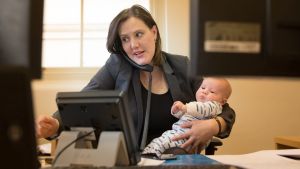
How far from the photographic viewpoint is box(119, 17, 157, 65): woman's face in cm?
184

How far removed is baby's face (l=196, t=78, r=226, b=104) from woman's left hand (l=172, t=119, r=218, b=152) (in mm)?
127

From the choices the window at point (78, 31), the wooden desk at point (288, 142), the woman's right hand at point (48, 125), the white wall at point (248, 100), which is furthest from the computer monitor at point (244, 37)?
the window at point (78, 31)

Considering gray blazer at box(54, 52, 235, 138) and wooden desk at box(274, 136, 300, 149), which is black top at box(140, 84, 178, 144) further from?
wooden desk at box(274, 136, 300, 149)

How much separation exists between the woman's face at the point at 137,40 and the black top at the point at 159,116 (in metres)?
0.18

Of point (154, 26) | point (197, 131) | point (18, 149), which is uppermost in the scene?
point (154, 26)

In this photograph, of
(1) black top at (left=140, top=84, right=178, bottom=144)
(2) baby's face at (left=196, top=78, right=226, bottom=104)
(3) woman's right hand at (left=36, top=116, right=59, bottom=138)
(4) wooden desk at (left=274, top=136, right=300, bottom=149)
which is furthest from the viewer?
(4) wooden desk at (left=274, top=136, right=300, bottom=149)

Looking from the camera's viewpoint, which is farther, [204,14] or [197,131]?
[197,131]

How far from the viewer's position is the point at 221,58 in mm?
573

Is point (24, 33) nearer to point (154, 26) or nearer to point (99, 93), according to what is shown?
point (99, 93)

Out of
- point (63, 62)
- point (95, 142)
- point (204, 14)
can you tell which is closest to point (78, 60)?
point (63, 62)

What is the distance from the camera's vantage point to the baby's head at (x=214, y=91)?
1.71 m

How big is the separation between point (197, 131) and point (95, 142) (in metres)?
0.62

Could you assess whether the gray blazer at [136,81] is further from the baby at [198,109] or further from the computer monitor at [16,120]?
the computer monitor at [16,120]

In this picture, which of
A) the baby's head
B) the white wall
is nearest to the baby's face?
the baby's head
